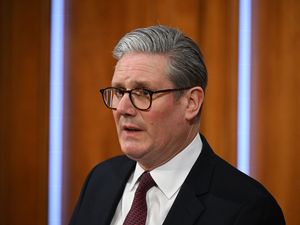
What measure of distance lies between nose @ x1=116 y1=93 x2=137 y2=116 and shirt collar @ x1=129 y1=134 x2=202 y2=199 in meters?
0.21

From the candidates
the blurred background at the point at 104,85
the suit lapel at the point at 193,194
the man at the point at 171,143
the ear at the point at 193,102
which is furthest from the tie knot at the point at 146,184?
the blurred background at the point at 104,85

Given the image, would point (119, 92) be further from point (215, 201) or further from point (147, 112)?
point (215, 201)

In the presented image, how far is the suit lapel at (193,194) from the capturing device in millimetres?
1303

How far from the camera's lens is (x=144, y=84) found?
Result: 1.32 meters

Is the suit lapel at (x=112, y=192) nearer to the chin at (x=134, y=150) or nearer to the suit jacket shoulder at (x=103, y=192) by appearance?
the suit jacket shoulder at (x=103, y=192)

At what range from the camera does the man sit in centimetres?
130

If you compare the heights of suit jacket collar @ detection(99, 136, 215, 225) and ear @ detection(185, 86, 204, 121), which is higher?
ear @ detection(185, 86, 204, 121)

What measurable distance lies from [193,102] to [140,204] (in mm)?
357

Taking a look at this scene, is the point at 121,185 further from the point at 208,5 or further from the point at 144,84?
the point at 208,5

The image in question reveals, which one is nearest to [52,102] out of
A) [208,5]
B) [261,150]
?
[208,5]

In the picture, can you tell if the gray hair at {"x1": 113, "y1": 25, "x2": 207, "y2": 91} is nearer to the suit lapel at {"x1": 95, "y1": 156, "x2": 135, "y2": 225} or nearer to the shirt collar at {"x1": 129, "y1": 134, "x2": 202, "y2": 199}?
the shirt collar at {"x1": 129, "y1": 134, "x2": 202, "y2": 199}

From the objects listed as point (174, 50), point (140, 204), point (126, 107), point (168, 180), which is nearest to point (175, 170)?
point (168, 180)

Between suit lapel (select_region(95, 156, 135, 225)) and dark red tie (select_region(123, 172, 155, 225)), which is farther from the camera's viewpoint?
suit lapel (select_region(95, 156, 135, 225))

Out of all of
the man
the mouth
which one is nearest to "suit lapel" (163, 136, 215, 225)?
the man
